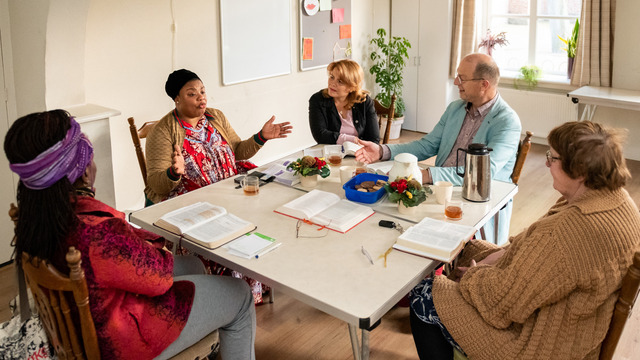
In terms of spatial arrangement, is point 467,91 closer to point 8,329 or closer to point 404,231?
point 404,231

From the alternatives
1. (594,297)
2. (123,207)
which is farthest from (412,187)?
(123,207)

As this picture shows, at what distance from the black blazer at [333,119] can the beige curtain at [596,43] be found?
2669mm

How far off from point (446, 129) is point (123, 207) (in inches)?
90.6

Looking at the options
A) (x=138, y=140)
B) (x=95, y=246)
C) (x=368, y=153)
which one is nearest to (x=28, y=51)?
(x=138, y=140)

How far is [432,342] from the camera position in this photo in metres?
2.00

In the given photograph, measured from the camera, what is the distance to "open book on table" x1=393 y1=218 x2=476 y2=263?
78.7 inches

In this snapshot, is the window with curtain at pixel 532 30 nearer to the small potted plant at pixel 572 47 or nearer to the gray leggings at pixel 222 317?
the small potted plant at pixel 572 47

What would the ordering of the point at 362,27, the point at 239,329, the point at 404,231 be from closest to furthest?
the point at 239,329
the point at 404,231
the point at 362,27

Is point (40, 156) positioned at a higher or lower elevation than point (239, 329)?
higher

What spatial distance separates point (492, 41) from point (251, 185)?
4.13 metres

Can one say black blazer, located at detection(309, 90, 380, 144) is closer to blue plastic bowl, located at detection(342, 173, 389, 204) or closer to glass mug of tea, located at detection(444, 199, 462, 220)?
blue plastic bowl, located at detection(342, 173, 389, 204)

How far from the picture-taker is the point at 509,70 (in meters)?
6.11

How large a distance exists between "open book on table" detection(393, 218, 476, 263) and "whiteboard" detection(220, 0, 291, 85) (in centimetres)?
282

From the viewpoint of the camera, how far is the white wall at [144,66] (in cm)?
371
